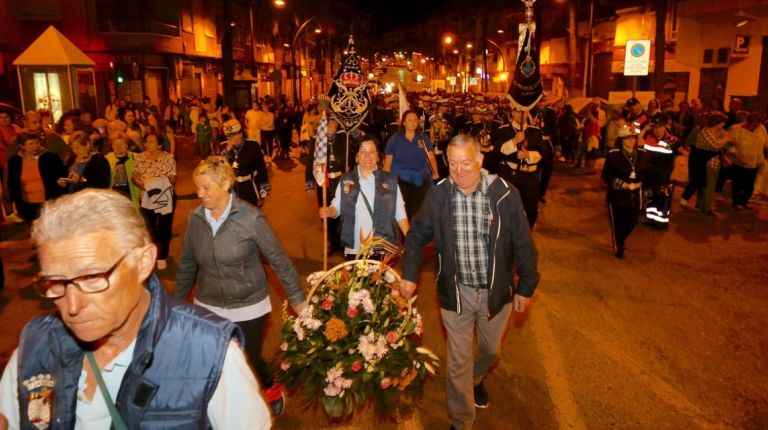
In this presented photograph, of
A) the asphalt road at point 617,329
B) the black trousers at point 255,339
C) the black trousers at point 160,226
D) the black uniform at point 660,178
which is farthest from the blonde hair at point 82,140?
the black uniform at point 660,178

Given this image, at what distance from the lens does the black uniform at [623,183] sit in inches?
344

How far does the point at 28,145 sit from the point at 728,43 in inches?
1023

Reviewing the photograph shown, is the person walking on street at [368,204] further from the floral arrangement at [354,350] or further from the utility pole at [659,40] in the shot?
the utility pole at [659,40]

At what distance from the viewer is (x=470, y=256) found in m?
4.25

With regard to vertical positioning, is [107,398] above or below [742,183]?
above

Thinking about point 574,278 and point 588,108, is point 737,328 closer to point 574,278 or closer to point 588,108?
point 574,278

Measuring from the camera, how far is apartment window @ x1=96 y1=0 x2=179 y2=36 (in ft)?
108

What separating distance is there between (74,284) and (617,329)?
5.85 m

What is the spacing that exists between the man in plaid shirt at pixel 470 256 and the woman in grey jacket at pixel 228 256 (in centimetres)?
98

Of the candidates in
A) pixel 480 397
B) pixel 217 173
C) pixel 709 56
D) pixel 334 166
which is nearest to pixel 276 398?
pixel 480 397

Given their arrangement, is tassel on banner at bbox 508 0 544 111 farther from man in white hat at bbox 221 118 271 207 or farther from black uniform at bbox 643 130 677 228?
man in white hat at bbox 221 118 271 207

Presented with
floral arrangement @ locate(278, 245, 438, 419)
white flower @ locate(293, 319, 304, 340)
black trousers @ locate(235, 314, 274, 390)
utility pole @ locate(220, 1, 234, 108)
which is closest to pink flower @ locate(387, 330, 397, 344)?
floral arrangement @ locate(278, 245, 438, 419)

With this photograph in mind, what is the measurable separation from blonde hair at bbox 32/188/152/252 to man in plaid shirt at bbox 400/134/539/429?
8.43ft

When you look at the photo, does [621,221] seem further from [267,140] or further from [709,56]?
[709,56]
